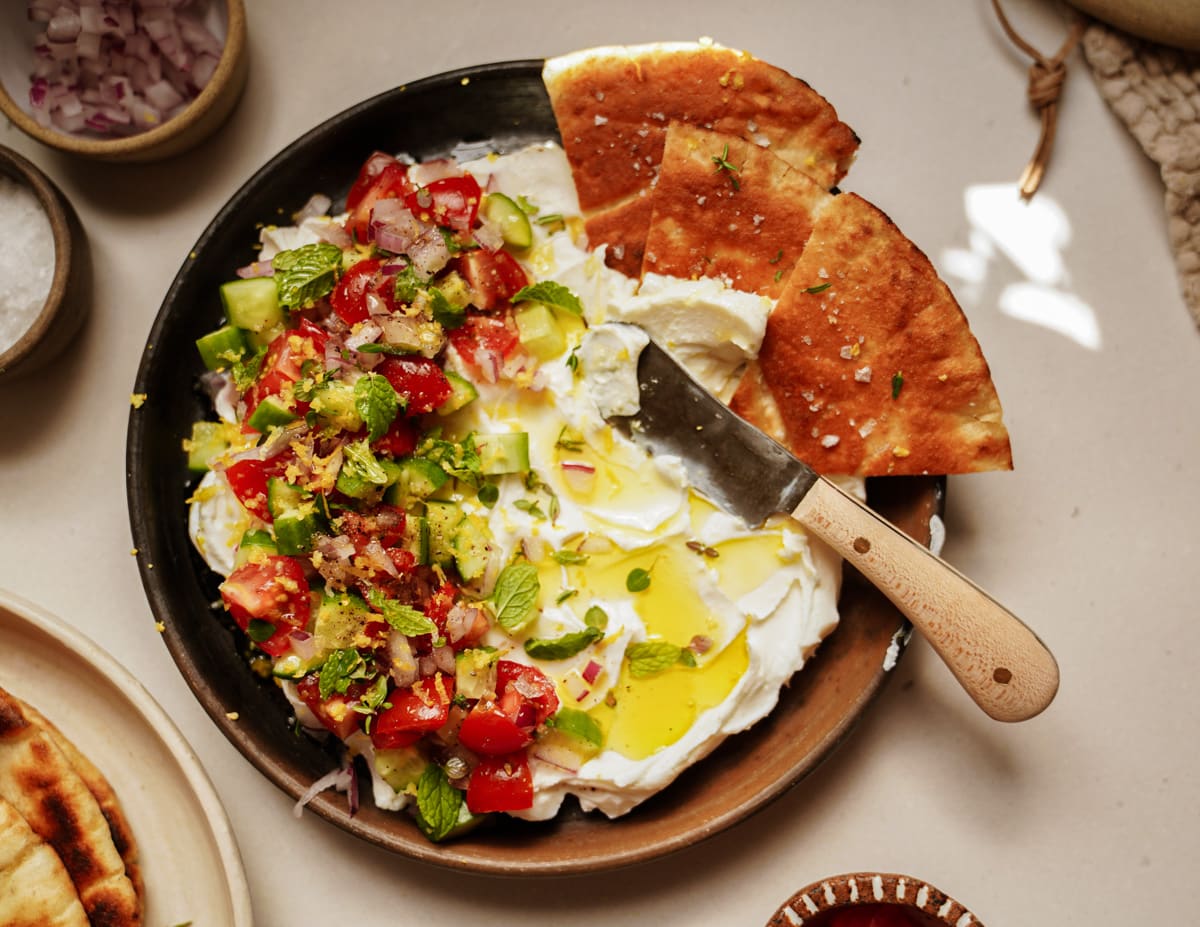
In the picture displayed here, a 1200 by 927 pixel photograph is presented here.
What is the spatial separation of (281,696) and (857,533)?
5.49 ft

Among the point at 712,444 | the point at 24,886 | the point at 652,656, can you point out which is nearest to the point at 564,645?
the point at 652,656

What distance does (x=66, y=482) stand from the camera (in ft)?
10.4

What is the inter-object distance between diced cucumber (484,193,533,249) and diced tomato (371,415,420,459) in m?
0.58

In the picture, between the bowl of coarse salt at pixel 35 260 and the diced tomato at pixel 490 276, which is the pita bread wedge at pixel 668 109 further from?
the bowl of coarse salt at pixel 35 260

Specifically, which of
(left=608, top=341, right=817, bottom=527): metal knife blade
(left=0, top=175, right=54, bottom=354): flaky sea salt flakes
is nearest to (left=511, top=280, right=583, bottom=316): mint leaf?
(left=608, top=341, right=817, bottom=527): metal knife blade

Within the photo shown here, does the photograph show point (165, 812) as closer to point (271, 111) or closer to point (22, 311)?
point (22, 311)

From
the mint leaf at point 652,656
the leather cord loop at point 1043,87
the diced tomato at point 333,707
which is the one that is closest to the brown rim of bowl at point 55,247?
the diced tomato at point 333,707

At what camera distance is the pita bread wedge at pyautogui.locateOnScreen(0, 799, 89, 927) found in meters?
2.68

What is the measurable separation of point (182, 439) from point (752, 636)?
171 centimetres

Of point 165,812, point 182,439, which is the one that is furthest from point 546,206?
point 165,812

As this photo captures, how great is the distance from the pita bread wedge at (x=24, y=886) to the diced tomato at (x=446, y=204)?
1890 millimetres

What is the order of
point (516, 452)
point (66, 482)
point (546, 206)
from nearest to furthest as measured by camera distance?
point (516, 452), point (546, 206), point (66, 482)

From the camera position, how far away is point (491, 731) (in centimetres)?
264

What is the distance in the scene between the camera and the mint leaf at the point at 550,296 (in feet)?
9.21
